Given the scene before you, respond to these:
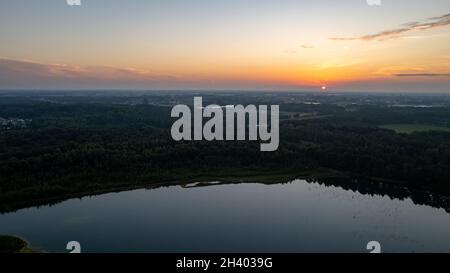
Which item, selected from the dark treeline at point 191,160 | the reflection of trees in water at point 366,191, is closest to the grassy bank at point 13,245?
the reflection of trees in water at point 366,191

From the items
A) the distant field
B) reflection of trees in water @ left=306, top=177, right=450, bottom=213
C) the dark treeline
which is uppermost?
the distant field

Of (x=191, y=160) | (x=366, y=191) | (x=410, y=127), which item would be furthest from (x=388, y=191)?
(x=410, y=127)

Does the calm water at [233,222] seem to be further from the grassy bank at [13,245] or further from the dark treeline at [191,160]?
the dark treeline at [191,160]

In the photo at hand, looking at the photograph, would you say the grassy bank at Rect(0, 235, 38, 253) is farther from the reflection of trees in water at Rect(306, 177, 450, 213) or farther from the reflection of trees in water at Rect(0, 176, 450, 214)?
the reflection of trees in water at Rect(306, 177, 450, 213)

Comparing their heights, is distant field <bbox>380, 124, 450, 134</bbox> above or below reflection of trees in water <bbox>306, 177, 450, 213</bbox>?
above

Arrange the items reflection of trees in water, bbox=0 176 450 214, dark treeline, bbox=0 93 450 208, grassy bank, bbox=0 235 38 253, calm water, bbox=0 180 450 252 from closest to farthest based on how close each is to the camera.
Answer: grassy bank, bbox=0 235 38 253 → calm water, bbox=0 180 450 252 → reflection of trees in water, bbox=0 176 450 214 → dark treeline, bbox=0 93 450 208

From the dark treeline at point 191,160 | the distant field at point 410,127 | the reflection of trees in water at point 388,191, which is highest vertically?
the distant field at point 410,127

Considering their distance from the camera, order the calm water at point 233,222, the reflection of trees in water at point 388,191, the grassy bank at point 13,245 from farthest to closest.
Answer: the reflection of trees in water at point 388,191 → the calm water at point 233,222 → the grassy bank at point 13,245

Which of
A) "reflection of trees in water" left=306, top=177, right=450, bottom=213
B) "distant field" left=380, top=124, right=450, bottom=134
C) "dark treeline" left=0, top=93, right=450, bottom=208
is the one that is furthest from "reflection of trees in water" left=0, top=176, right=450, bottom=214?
"distant field" left=380, top=124, right=450, bottom=134
